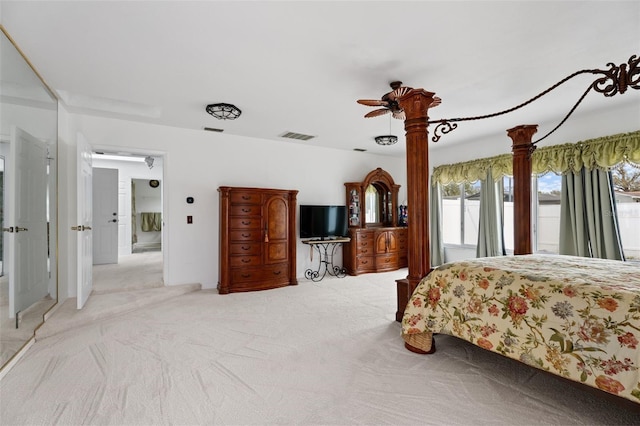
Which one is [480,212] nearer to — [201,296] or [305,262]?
[305,262]

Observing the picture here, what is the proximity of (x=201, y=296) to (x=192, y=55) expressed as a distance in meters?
3.04

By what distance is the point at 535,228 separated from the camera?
15.4 feet

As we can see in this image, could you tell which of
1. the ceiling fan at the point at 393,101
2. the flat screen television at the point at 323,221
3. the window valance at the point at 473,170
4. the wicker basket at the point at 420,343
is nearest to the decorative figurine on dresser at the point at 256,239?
the flat screen television at the point at 323,221

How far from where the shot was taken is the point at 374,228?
232 inches

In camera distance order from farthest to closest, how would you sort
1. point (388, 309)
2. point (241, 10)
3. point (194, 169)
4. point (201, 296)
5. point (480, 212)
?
point (480, 212) → point (194, 169) → point (201, 296) → point (388, 309) → point (241, 10)

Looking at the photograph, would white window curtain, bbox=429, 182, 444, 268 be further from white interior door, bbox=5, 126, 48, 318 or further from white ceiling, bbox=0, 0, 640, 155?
white interior door, bbox=5, 126, 48, 318

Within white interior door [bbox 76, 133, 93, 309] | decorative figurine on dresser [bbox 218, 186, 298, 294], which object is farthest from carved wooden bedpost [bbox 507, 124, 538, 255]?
white interior door [bbox 76, 133, 93, 309]

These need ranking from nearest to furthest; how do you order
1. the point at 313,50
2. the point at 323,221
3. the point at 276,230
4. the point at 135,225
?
the point at 313,50 → the point at 276,230 → the point at 323,221 → the point at 135,225

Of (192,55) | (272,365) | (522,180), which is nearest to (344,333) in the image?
(272,365)

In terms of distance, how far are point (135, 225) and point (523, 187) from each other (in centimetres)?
943

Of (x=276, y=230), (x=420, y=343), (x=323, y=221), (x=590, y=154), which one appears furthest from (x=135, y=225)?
(x=590, y=154)

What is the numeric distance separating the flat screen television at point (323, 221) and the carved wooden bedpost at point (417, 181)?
262 cm

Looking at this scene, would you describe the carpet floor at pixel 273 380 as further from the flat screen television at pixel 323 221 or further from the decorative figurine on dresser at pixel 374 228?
the decorative figurine on dresser at pixel 374 228

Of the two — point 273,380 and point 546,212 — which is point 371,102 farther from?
point 546,212
